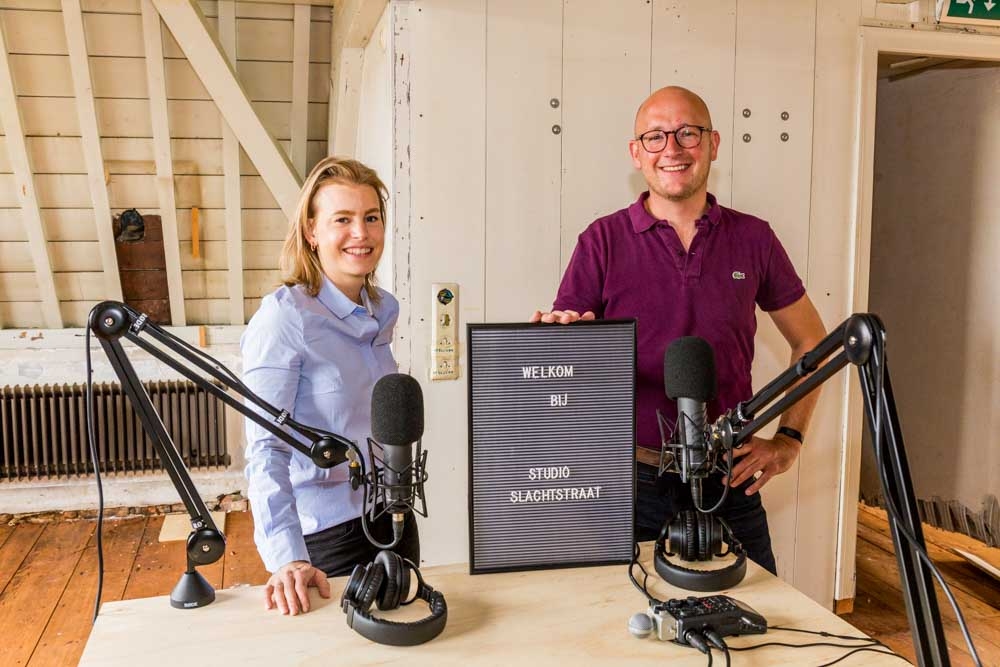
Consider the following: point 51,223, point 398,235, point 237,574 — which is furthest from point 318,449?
point 51,223

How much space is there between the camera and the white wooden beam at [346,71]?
2773 mm

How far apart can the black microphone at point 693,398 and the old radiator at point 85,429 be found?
3209 millimetres

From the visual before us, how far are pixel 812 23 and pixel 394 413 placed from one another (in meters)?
2.15

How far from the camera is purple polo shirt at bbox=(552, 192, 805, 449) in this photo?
6.09 feet

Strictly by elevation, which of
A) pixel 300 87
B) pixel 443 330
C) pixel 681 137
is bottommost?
pixel 443 330

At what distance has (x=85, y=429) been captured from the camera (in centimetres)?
391

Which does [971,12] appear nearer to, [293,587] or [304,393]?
[304,393]

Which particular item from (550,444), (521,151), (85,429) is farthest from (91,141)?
(550,444)

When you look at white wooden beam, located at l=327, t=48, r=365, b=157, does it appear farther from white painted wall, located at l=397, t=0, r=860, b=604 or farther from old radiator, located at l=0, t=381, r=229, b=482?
old radiator, located at l=0, t=381, r=229, b=482

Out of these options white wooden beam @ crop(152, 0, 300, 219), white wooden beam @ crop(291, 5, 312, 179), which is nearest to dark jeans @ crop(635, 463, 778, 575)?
white wooden beam @ crop(152, 0, 300, 219)

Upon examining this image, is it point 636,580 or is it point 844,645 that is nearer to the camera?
point 844,645

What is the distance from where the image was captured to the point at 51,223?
3.66 meters

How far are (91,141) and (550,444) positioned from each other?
9.38 feet

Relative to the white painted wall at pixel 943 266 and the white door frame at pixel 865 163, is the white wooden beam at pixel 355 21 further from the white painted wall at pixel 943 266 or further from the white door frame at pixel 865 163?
the white painted wall at pixel 943 266
